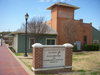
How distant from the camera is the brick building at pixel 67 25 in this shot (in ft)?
87.5

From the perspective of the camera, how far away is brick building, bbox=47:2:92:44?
87.5 ft

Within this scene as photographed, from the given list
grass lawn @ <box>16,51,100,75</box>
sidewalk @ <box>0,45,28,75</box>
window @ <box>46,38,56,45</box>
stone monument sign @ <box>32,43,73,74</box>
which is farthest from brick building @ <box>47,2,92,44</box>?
stone monument sign @ <box>32,43,73,74</box>

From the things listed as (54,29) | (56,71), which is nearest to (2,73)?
(56,71)

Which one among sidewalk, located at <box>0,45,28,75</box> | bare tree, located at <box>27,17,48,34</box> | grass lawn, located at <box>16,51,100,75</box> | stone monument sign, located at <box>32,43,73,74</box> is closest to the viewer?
stone monument sign, located at <box>32,43,73,74</box>

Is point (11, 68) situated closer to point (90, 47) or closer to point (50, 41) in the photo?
point (50, 41)

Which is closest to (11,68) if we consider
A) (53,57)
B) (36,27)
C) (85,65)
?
(53,57)

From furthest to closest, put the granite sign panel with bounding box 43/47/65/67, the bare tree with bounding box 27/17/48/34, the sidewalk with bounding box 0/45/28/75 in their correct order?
the bare tree with bounding box 27/17/48/34, the granite sign panel with bounding box 43/47/65/67, the sidewalk with bounding box 0/45/28/75

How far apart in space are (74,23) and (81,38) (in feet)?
14.8

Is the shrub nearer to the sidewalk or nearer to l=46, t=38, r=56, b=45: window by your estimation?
l=46, t=38, r=56, b=45: window

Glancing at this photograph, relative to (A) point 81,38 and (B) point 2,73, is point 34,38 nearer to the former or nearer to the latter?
(A) point 81,38

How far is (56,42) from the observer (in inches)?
1097

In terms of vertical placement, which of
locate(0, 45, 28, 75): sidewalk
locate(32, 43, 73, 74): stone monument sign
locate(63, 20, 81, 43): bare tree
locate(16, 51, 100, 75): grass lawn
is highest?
locate(63, 20, 81, 43): bare tree

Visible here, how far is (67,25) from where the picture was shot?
87.2 ft

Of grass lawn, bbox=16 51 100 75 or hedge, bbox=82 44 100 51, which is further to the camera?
hedge, bbox=82 44 100 51
